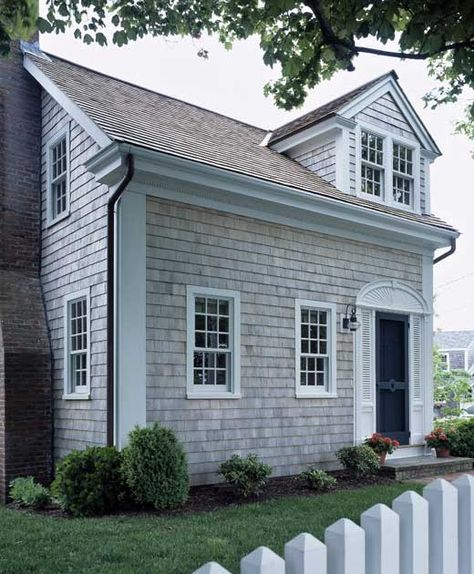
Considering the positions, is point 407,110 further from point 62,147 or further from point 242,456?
point 242,456

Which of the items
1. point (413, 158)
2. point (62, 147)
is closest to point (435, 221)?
point (413, 158)

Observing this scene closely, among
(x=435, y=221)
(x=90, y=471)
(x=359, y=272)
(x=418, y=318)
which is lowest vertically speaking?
(x=90, y=471)

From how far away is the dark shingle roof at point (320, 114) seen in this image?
12.2 meters

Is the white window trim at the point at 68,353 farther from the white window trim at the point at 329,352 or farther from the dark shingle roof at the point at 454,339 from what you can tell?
the dark shingle roof at the point at 454,339

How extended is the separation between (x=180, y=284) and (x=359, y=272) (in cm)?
390

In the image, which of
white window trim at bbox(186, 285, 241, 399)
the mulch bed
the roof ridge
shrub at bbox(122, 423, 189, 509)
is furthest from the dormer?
shrub at bbox(122, 423, 189, 509)

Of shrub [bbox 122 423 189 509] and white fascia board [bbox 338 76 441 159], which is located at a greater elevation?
white fascia board [bbox 338 76 441 159]

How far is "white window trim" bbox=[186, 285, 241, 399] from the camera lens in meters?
8.93

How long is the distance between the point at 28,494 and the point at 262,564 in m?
7.75

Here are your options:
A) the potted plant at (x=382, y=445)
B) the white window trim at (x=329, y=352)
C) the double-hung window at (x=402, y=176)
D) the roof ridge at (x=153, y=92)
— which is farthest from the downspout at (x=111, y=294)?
the double-hung window at (x=402, y=176)

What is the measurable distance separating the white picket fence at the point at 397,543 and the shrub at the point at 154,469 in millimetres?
5692

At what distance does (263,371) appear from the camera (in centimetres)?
981

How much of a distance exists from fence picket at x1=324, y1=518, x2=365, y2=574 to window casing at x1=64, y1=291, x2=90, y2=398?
25.8ft

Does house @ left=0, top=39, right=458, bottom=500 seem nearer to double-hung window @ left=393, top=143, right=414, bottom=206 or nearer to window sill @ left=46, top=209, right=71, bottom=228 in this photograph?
window sill @ left=46, top=209, right=71, bottom=228
